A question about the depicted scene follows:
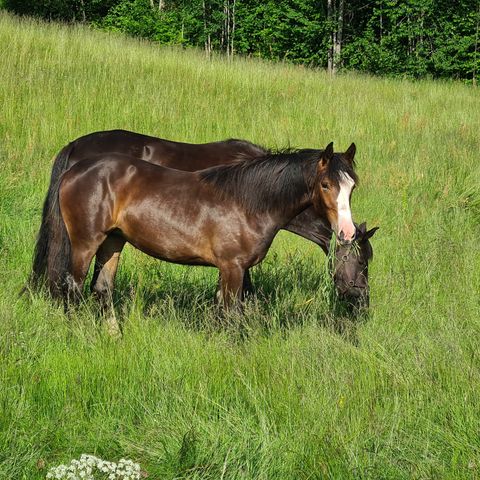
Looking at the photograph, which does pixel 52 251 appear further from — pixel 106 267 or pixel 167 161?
pixel 167 161

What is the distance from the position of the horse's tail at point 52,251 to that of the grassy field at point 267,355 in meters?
0.20

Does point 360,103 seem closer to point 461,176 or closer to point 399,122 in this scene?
point 399,122

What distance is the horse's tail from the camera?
596 cm

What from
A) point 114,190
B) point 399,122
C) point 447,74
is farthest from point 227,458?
point 447,74

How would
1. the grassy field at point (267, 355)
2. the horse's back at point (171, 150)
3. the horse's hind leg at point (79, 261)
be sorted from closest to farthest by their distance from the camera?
the grassy field at point (267, 355) → the horse's hind leg at point (79, 261) → the horse's back at point (171, 150)

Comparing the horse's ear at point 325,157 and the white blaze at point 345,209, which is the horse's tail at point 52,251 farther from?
the white blaze at point 345,209

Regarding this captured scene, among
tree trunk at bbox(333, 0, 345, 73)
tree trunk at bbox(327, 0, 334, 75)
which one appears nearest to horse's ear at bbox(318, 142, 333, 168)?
tree trunk at bbox(327, 0, 334, 75)

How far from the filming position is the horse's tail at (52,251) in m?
5.96

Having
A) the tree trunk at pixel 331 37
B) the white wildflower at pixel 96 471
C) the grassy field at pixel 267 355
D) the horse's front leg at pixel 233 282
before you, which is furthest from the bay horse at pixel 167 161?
the tree trunk at pixel 331 37

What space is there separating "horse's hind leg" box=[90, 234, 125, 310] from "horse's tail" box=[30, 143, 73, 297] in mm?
336

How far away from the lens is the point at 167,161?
7531mm

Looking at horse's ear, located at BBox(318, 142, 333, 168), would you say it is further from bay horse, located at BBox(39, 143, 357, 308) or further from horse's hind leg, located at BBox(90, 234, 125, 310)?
horse's hind leg, located at BBox(90, 234, 125, 310)

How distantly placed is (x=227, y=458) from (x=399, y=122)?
377 inches

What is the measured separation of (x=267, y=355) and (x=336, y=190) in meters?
1.23
